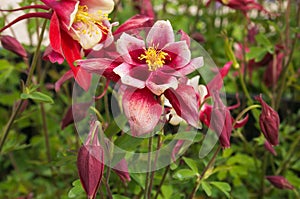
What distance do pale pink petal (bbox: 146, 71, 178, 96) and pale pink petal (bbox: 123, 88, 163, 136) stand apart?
0.6 inches

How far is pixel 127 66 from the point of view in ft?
2.13

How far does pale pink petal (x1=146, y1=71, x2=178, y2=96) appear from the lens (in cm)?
63

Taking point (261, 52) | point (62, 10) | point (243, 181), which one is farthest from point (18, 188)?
point (62, 10)

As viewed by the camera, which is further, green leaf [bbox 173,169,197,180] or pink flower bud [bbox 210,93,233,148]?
green leaf [bbox 173,169,197,180]

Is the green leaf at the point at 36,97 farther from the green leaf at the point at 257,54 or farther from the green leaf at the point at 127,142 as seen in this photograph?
the green leaf at the point at 257,54

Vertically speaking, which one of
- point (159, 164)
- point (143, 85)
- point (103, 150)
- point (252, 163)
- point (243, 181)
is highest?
point (143, 85)

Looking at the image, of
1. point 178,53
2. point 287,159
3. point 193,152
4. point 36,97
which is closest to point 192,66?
point 178,53

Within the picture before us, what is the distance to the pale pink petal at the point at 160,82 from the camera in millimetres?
625

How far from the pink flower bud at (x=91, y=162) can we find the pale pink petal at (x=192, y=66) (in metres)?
0.12

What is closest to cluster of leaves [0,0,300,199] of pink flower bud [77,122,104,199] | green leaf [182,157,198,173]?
green leaf [182,157,198,173]

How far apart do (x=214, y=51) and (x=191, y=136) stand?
3.53 feet

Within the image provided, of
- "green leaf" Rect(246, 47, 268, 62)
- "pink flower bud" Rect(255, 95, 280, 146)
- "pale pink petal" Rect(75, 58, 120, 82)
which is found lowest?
"green leaf" Rect(246, 47, 268, 62)

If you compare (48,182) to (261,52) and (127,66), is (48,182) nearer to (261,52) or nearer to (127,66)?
(261,52)

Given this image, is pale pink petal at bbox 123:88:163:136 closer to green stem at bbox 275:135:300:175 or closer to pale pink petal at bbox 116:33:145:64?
pale pink petal at bbox 116:33:145:64
